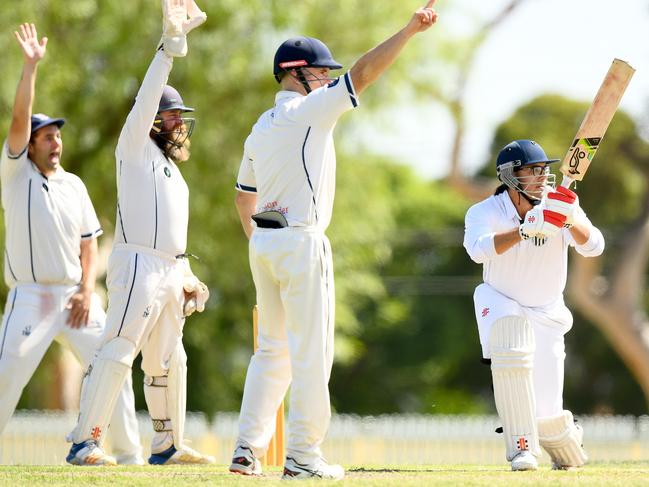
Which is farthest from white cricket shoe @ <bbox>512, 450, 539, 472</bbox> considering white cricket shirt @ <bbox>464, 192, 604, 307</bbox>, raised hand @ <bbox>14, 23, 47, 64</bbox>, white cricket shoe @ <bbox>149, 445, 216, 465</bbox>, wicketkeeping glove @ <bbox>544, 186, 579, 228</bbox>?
raised hand @ <bbox>14, 23, 47, 64</bbox>

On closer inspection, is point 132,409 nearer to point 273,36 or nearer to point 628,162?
point 273,36

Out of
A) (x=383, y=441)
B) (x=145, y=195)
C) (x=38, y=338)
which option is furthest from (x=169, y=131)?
(x=383, y=441)

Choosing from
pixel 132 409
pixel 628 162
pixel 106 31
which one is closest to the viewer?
pixel 132 409

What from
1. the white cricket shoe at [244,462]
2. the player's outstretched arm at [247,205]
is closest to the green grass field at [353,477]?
the white cricket shoe at [244,462]

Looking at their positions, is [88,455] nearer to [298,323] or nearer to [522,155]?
[298,323]

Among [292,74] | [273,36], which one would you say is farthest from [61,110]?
[292,74]

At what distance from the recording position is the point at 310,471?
6672 millimetres

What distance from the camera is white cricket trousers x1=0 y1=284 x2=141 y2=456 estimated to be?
802cm

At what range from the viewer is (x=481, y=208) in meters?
7.84

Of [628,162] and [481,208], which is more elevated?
[628,162]

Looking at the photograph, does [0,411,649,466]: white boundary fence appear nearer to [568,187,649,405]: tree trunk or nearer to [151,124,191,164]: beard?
[568,187,649,405]: tree trunk

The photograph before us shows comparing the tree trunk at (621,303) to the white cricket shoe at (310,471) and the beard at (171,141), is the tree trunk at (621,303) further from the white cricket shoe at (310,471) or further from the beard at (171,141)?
the white cricket shoe at (310,471)

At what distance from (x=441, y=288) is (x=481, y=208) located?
34.4m

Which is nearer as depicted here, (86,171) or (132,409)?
(132,409)
